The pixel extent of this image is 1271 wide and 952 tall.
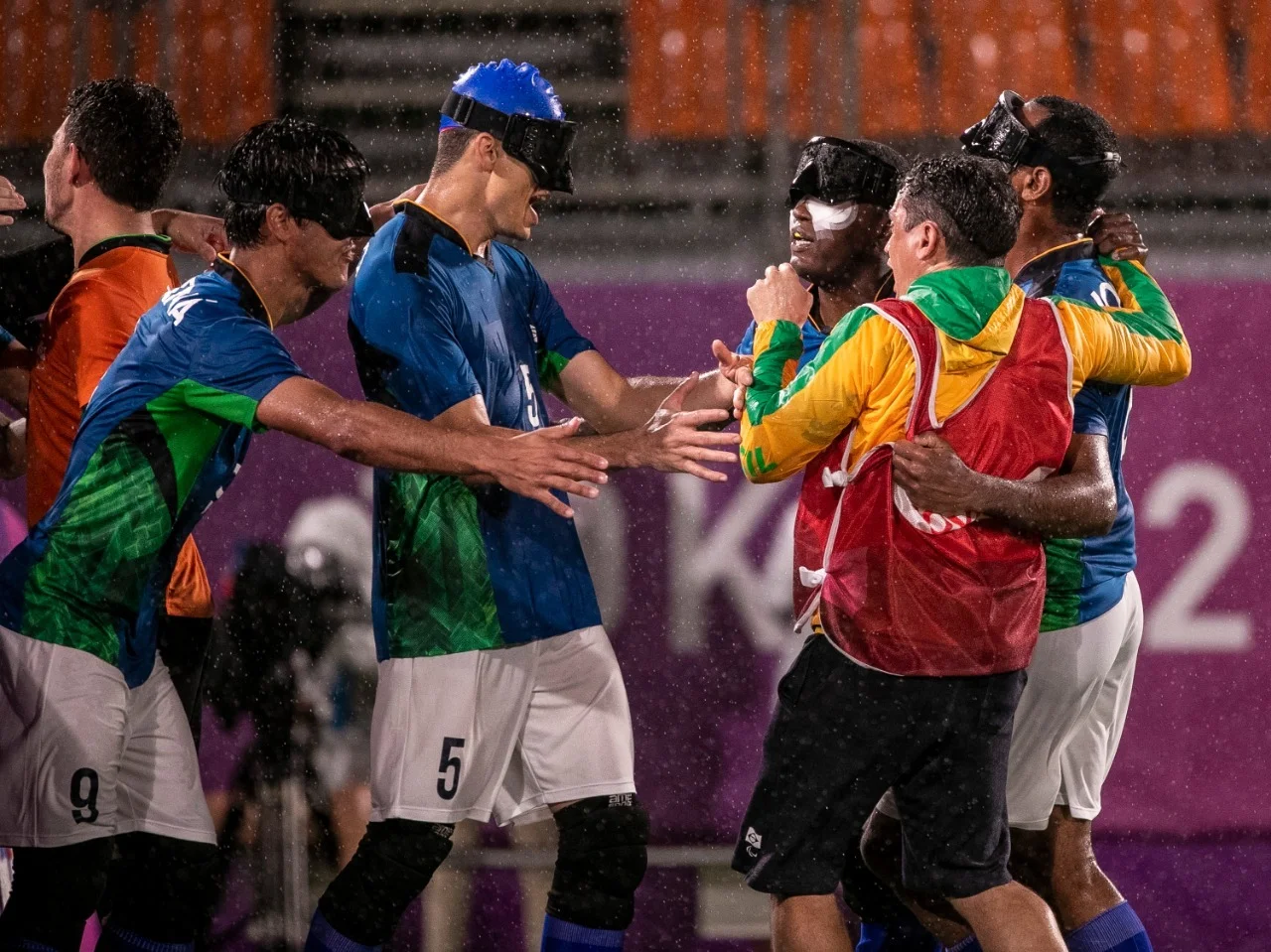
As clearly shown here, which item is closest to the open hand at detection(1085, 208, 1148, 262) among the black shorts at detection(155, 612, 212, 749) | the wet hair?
the wet hair

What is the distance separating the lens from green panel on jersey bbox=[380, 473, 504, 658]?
3174 millimetres

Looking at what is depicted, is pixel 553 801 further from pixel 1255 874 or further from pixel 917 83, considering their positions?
pixel 917 83

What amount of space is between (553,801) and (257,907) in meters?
1.61

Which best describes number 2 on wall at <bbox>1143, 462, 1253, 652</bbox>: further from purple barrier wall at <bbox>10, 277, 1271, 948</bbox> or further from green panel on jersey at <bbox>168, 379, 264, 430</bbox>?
green panel on jersey at <bbox>168, 379, 264, 430</bbox>

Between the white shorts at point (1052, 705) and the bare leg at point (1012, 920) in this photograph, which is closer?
the bare leg at point (1012, 920)

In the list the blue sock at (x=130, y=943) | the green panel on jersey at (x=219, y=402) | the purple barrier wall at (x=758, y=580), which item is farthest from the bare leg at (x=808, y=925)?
the purple barrier wall at (x=758, y=580)

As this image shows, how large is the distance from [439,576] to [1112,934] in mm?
1621

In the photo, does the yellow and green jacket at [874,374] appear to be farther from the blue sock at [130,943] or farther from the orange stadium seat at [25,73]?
the orange stadium seat at [25,73]

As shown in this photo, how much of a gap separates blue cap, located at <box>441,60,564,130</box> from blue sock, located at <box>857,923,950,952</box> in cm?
197

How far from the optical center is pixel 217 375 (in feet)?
9.08

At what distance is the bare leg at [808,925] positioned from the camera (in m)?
2.81

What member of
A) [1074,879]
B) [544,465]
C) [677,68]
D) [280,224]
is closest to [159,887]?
[544,465]

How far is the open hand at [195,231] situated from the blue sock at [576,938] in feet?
5.58

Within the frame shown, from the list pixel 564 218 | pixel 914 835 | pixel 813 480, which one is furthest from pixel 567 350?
pixel 564 218
